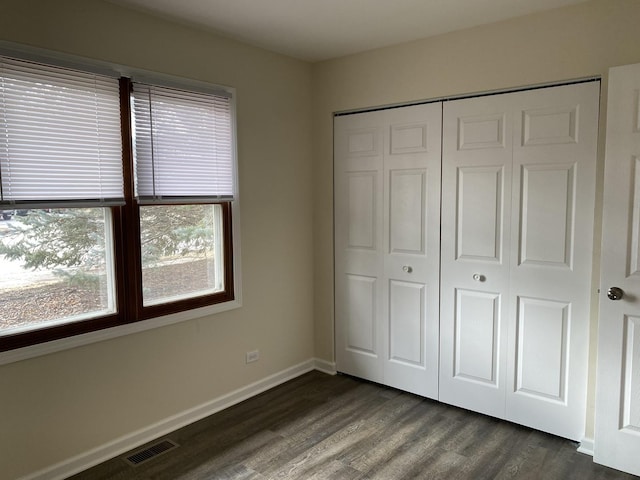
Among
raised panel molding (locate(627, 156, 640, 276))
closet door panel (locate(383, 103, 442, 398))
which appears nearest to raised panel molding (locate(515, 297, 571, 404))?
raised panel molding (locate(627, 156, 640, 276))

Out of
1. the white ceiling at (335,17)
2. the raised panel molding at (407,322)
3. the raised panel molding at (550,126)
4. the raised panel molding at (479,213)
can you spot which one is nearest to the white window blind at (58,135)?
the white ceiling at (335,17)

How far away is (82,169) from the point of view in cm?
247

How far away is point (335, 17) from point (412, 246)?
1.58m

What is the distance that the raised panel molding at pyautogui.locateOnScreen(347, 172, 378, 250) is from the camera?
3.56 meters

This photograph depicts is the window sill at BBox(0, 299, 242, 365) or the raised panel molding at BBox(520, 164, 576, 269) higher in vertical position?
the raised panel molding at BBox(520, 164, 576, 269)

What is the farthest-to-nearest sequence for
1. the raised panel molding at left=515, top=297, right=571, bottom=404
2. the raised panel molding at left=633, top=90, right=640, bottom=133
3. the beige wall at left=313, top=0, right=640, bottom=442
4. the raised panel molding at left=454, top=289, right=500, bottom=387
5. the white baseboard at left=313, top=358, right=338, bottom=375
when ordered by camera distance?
the white baseboard at left=313, top=358, right=338, bottom=375, the raised panel molding at left=454, top=289, right=500, bottom=387, the raised panel molding at left=515, top=297, right=571, bottom=404, the beige wall at left=313, top=0, right=640, bottom=442, the raised panel molding at left=633, top=90, right=640, bottom=133

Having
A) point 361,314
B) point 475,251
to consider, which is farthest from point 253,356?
point 475,251

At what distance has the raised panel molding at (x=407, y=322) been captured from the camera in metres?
3.40

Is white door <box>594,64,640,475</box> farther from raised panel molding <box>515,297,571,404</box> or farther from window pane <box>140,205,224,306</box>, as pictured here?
window pane <box>140,205,224,306</box>

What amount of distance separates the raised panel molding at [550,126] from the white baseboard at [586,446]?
1.71 meters

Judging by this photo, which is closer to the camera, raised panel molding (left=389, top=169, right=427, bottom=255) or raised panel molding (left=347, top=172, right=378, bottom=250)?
raised panel molding (left=389, top=169, right=427, bottom=255)

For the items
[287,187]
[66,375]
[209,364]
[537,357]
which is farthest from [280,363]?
[537,357]

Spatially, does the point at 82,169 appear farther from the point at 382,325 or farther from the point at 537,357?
the point at 537,357

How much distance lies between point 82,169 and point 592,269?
282 cm
